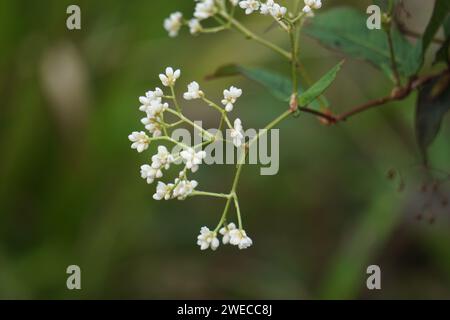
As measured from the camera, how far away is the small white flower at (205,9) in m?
1.61

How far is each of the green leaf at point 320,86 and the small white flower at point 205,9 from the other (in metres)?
0.34

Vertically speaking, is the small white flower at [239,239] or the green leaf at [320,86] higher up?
the green leaf at [320,86]

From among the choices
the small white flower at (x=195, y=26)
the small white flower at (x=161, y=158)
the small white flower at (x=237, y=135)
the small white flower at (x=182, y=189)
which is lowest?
the small white flower at (x=182, y=189)

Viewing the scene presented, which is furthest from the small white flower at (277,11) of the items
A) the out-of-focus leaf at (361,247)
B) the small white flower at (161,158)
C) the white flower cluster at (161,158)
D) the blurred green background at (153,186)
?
the out-of-focus leaf at (361,247)

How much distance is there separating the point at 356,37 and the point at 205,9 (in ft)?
1.58

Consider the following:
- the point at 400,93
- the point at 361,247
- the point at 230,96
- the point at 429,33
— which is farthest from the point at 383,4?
the point at 361,247

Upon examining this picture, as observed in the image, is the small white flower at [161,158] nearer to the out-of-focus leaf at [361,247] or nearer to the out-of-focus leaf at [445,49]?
the out-of-focus leaf at [445,49]

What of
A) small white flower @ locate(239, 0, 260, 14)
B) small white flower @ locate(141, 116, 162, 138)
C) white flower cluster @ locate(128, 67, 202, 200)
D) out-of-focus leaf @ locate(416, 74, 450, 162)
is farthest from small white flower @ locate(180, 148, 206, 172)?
out-of-focus leaf @ locate(416, 74, 450, 162)

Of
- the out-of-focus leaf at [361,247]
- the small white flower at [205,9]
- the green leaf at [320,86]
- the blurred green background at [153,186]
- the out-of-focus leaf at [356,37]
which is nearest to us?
the green leaf at [320,86]

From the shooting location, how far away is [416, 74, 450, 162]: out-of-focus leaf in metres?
1.68

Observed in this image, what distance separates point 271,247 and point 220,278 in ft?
1.14

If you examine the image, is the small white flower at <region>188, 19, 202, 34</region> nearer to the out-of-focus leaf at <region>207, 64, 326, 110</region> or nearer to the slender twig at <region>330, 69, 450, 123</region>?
the out-of-focus leaf at <region>207, 64, 326, 110</region>
